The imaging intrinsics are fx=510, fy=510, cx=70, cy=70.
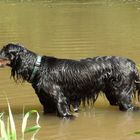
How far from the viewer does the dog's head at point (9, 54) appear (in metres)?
8.25

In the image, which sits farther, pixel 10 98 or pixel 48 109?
pixel 10 98

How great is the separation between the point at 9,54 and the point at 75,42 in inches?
262

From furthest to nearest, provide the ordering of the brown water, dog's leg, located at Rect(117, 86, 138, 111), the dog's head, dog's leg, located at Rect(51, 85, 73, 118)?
dog's leg, located at Rect(117, 86, 138, 111)
the dog's head
dog's leg, located at Rect(51, 85, 73, 118)
the brown water

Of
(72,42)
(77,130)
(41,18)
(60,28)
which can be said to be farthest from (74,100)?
(41,18)

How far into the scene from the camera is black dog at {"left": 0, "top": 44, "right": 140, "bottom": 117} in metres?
8.23

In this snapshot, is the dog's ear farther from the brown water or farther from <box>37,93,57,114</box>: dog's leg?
the brown water

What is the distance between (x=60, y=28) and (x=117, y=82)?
10231 millimetres

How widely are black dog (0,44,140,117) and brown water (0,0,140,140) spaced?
0.27 metres

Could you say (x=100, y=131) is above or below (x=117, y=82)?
below

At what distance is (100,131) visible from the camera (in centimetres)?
738

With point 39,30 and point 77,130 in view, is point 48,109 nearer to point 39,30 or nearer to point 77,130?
point 77,130

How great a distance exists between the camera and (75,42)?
48.5ft

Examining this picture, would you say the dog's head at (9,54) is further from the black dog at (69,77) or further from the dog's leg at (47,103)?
the dog's leg at (47,103)

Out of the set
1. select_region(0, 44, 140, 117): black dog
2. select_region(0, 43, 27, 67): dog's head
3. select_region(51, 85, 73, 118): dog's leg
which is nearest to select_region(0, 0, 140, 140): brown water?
select_region(51, 85, 73, 118): dog's leg
